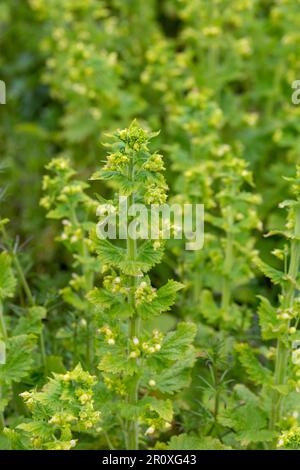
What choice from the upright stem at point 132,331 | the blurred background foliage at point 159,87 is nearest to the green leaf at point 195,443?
the upright stem at point 132,331

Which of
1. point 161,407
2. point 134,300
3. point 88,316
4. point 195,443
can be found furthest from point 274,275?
point 88,316

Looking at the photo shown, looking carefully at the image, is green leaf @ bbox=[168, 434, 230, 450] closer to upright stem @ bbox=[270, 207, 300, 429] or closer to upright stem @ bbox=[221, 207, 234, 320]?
upright stem @ bbox=[270, 207, 300, 429]

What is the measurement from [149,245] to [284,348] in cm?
83

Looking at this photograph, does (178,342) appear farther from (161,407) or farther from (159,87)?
(159,87)

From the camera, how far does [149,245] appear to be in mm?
3242

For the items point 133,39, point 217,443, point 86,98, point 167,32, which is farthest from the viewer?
point 167,32

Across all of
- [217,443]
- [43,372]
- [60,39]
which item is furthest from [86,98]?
[217,443]

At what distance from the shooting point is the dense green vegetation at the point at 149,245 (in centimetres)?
324

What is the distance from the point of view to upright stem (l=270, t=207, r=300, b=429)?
11.0 ft

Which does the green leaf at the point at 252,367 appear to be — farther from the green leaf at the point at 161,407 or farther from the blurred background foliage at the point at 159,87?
the blurred background foliage at the point at 159,87

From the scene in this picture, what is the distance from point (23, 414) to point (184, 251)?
5.06 feet
